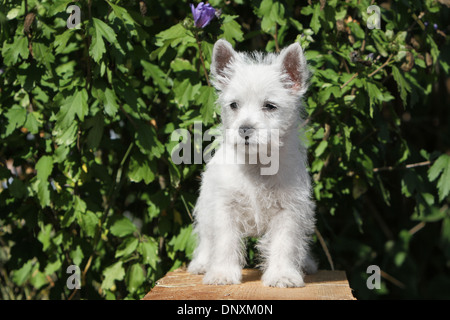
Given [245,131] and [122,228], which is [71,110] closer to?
[122,228]

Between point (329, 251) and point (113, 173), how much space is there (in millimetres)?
2002

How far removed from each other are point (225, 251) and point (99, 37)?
61.9 inches

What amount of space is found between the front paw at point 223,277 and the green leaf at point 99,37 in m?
1.53

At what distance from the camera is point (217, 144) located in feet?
13.0

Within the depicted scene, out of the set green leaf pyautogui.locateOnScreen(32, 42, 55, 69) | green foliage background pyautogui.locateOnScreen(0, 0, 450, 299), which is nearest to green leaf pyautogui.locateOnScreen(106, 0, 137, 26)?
green foliage background pyautogui.locateOnScreen(0, 0, 450, 299)

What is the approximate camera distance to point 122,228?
14.3 ft

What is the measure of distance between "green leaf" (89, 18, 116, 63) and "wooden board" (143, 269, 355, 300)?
4.97 feet

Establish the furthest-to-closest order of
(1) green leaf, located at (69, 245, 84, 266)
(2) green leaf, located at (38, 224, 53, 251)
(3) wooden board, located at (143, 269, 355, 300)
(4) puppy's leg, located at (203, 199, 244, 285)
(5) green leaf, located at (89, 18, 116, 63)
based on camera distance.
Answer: (2) green leaf, located at (38, 224, 53, 251) → (1) green leaf, located at (69, 245, 84, 266) → (5) green leaf, located at (89, 18, 116, 63) → (4) puppy's leg, located at (203, 199, 244, 285) → (3) wooden board, located at (143, 269, 355, 300)

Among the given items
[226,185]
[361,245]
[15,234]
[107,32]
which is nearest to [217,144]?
[226,185]

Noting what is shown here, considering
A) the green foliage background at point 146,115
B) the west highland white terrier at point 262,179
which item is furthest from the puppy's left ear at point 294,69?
the green foliage background at point 146,115

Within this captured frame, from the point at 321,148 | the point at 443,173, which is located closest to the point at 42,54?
the point at 321,148

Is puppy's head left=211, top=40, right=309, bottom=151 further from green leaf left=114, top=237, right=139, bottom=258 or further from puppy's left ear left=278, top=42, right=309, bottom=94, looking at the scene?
green leaf left=114, top=237, right=139, bottom=258

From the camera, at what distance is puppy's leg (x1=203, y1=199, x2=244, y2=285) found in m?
3.37

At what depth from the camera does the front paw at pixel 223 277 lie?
334 centimetres
